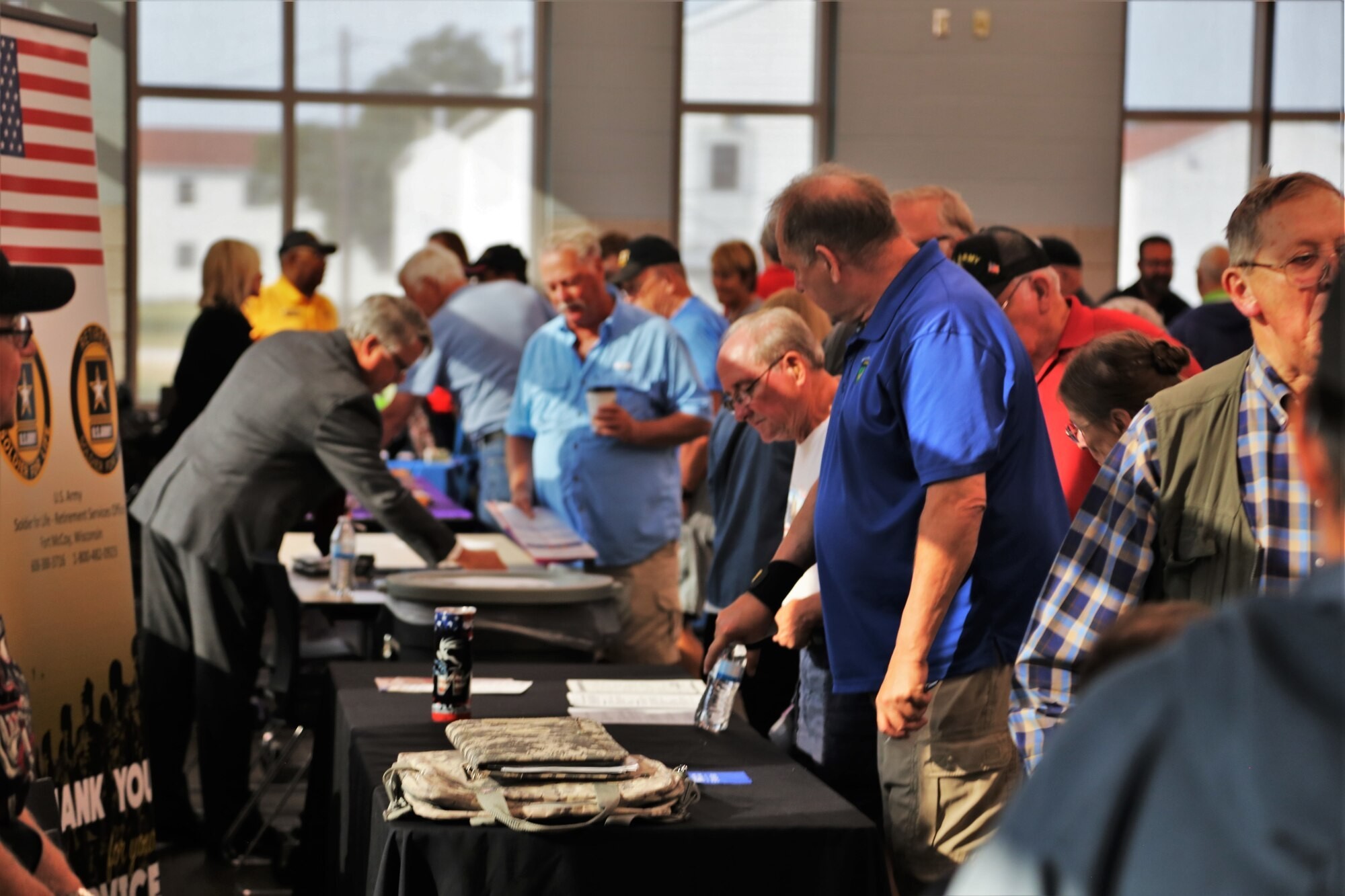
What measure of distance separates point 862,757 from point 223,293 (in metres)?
4.08

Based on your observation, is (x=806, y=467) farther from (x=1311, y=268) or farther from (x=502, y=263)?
(x=502, y=263)

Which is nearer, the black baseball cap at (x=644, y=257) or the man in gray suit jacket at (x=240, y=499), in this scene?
the man in gray suit jacket at (x=240, y=499)

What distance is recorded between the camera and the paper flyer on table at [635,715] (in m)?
2.71

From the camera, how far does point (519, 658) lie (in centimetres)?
347

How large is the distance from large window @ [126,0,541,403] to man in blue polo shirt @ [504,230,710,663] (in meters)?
5.69

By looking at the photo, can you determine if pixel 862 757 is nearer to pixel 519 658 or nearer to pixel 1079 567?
pixel 1079 567

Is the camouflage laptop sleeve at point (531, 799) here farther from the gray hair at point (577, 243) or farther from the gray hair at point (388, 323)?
the gray hair at point (577, 243)

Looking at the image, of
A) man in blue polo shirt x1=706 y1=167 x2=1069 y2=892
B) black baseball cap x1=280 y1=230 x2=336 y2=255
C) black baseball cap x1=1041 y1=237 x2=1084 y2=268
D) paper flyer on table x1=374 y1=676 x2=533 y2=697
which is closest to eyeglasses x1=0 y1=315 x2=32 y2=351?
paper flyer on table x1=374 y1=676 x2=533 y2=697

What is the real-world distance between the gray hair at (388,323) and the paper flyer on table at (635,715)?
175 cm

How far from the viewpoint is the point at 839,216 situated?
97.7 inches

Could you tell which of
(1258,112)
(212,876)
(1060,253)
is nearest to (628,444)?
(1060,253)

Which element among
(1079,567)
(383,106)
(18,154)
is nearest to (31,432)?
(18,154)

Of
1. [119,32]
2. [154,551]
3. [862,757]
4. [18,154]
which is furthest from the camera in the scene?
[119,32]

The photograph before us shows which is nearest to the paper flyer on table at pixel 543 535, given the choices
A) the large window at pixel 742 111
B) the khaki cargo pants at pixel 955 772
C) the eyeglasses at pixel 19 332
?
the eyeglasses at pixel 19 332
